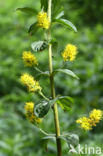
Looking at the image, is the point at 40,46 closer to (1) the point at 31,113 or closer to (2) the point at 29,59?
(2) the point at 29,59

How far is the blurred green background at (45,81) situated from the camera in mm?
2111

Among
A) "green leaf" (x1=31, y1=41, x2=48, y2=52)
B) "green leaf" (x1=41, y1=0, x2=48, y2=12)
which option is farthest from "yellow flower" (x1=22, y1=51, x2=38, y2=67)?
"green leaf" (x1=41, y1=0, x2=48, y2=12)

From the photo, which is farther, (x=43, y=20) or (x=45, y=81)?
(x=45, y=81)

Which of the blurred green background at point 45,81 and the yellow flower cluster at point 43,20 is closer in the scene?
the yellow flower cluster at point 43,20

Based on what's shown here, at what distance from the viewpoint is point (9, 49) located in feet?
11.4

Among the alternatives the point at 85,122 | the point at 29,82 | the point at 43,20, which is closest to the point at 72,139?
the point at 85,122

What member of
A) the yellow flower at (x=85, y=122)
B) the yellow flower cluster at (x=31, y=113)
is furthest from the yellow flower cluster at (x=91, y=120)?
the yellow flower cluster at (x=31, y=113)

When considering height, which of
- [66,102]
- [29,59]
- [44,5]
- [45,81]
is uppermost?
[45,81]

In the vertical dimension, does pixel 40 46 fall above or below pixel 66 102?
above

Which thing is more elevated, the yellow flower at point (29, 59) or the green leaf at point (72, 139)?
Answer: the yellow flower at point (29, 59)

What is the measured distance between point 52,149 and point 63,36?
6.50 feet

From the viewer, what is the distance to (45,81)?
2.78 meters

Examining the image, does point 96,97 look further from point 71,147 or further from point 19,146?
point 71,147

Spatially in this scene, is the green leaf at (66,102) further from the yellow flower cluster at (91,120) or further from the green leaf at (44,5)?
the green leaf at (44,5)
